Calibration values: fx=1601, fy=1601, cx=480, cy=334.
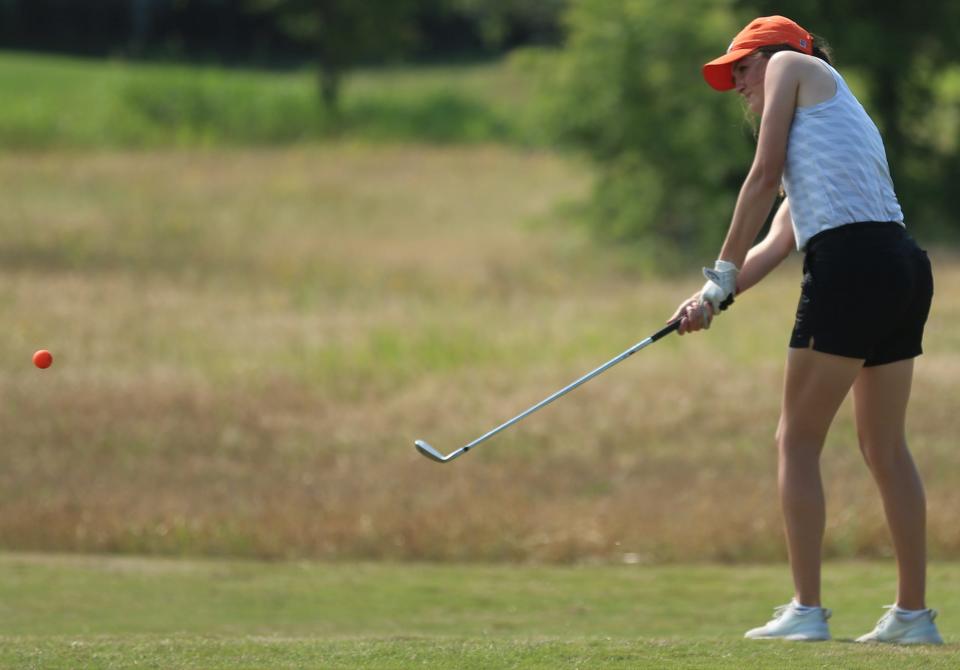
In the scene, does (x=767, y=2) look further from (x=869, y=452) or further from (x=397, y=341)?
(x=869, y=452)

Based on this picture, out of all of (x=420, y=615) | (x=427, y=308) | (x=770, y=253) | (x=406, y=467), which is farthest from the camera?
(x=427, y=308)

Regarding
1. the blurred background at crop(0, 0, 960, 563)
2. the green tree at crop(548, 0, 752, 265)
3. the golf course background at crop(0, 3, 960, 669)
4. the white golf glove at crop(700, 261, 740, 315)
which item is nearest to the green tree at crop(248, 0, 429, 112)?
the blurred background at crop(0, 0, 960, 563)

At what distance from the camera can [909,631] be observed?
5.23m

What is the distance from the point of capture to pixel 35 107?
4538 cm

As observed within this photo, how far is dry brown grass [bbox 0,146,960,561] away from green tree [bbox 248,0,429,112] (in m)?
33.0

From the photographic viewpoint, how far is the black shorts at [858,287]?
4984mm

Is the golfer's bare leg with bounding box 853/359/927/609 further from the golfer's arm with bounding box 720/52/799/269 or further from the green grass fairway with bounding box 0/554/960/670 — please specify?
the golfer's arm with bounding box 720/52/799/269

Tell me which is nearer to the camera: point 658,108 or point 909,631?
point 909,631

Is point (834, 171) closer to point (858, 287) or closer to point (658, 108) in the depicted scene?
point (858, 287)

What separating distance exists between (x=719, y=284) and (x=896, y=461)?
32.3 inches

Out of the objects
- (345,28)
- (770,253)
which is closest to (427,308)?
(770,253)

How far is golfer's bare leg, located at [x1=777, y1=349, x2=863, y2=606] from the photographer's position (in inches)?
203

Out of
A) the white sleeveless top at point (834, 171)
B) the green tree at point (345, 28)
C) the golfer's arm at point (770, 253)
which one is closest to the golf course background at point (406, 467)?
the golfer's arm at point (770, 253)

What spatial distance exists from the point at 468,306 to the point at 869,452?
47.7ft
